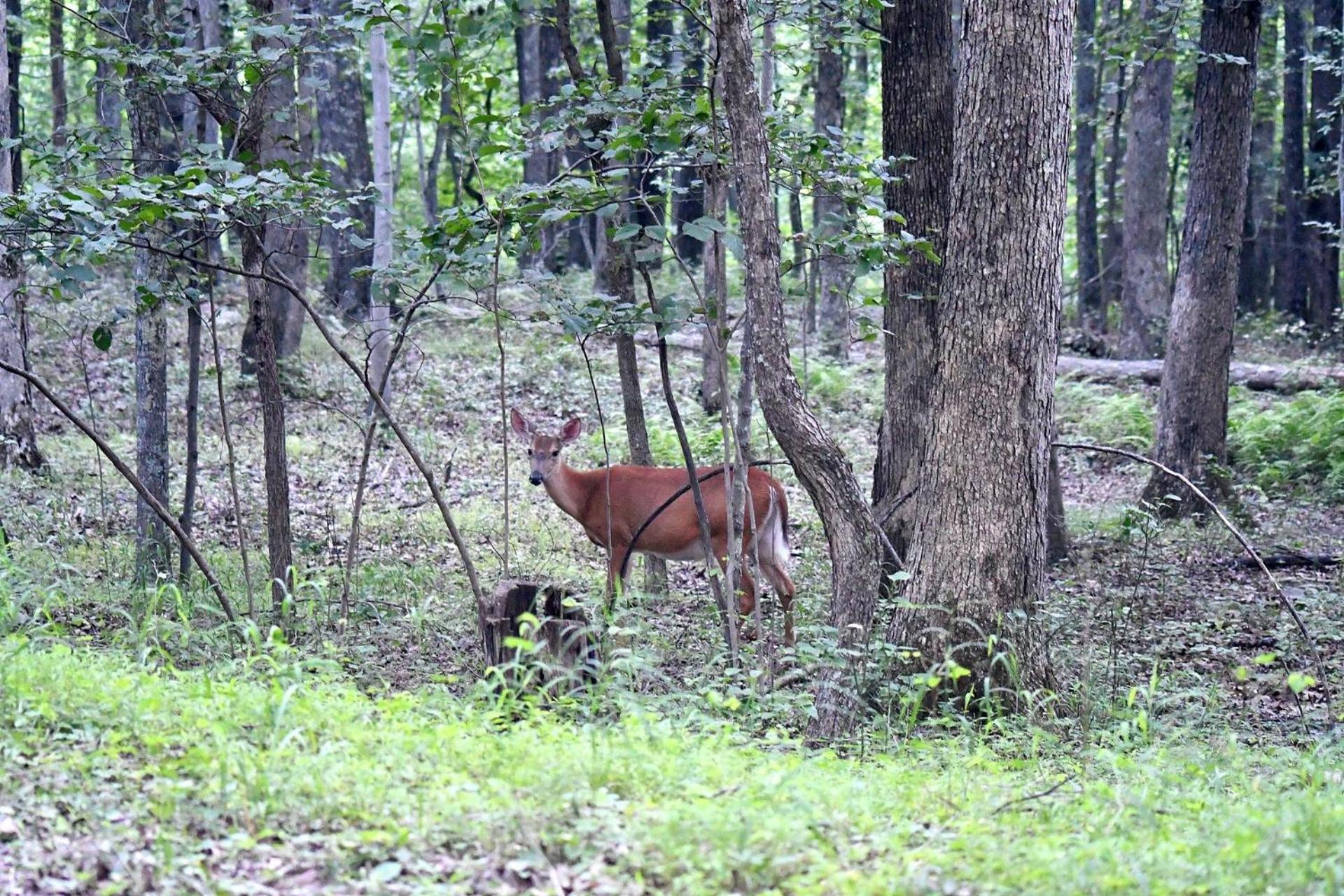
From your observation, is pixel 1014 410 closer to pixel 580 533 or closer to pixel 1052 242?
pixel 1052 242

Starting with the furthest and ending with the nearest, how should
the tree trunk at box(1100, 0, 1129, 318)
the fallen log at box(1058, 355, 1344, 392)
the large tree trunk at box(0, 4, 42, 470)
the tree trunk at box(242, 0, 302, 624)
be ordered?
the tree trunk at box(1100, 0, 1129, 318)
the fallen log at box(1058, 355, 1344, 392)
the large tree trunk at box(0, 4, 42, 470)
the tree trunk at box(242, 0, 302, 624)

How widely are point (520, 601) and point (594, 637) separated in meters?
0.39

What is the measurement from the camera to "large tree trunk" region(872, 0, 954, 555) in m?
8.69

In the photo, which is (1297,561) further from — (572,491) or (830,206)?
(830,206)

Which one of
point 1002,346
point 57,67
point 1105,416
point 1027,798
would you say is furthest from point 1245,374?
point 57,67

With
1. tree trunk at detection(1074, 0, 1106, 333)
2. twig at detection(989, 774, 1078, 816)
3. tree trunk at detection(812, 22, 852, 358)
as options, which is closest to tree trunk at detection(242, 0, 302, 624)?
tree trunk at detection(812, 22, 852, 358)

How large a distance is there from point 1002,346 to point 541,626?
2.57 meters

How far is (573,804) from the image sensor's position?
13.5ft

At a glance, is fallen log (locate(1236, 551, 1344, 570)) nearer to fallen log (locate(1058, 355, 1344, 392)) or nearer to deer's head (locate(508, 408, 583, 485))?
deer's head (locate(508, 408, 583, 485))

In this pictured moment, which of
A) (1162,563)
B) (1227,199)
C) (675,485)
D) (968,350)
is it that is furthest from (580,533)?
(1227,199)

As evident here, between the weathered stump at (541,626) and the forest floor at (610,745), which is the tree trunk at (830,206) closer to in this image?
the forest floor at (610,745)

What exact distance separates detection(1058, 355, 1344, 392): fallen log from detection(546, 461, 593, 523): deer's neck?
914 centimetres

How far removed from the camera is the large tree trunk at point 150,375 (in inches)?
327

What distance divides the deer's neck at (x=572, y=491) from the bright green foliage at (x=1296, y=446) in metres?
7.56
